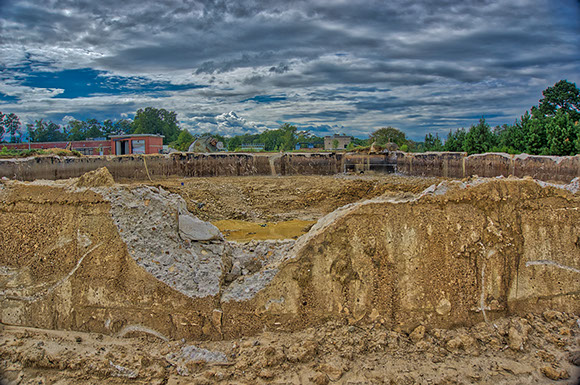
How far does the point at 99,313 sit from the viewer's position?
4.66 metres

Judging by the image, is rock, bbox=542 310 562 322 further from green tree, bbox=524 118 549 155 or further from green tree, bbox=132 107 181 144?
green tree, bbox=132 107 181 144

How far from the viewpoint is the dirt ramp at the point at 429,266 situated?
4582 mm

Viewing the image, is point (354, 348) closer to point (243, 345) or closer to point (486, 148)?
point (243, 345)

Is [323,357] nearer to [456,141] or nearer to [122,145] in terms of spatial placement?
[456,141]

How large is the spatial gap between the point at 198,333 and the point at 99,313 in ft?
4.12

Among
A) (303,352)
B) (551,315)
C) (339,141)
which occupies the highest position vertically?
(339,141)

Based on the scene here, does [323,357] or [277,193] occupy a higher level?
[277,193]

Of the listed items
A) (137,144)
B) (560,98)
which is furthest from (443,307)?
(137,144)

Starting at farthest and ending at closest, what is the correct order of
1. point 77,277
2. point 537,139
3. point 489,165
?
point 537,139
point 489,165
point 77,277

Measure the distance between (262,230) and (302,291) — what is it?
668cm

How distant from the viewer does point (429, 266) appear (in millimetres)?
4629

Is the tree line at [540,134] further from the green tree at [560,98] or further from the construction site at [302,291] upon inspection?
the construction site at [302,291]

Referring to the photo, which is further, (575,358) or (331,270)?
(331,270)

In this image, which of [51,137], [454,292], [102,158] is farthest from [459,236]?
[51,137]
